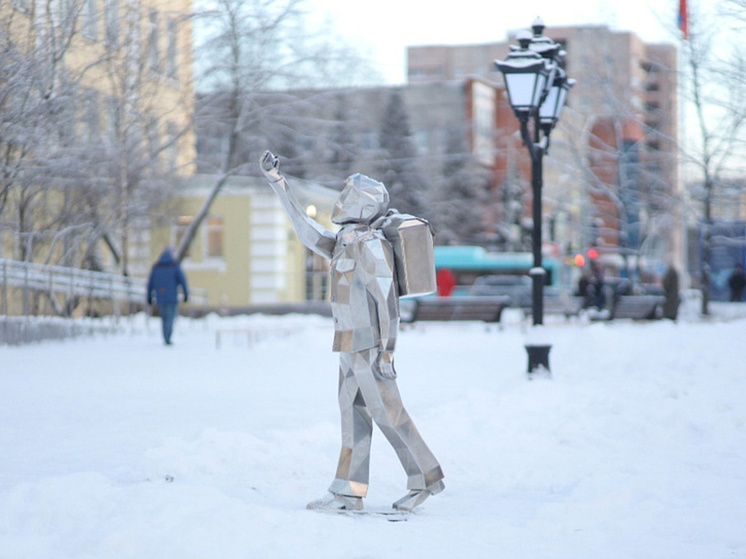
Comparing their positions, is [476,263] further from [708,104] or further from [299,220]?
[299,220]

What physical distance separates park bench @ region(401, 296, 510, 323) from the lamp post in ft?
38.9

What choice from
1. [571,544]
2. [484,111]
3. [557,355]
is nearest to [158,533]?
[571,544]

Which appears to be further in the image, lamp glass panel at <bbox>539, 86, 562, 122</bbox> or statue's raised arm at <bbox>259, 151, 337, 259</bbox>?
lamp glass panel at <bbox>539, 86, 562, 122</bbox>

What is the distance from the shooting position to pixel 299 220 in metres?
6.18

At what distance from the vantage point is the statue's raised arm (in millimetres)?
6105

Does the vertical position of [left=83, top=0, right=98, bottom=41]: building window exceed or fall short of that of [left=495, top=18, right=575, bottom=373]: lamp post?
it exceeds it

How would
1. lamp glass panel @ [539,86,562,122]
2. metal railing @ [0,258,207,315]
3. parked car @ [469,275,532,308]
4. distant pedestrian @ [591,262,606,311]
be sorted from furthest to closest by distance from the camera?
parked car @ [469,275,532,308]
distant pedestrian @ [591,262,606,311]
metal railing @ [0,258,207,315]
lamp glass panel @ [539,86,562,122]

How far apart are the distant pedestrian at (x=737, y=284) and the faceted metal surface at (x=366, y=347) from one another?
38.2 m

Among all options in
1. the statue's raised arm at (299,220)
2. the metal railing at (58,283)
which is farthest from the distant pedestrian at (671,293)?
the statue's raised arm at (299,220)

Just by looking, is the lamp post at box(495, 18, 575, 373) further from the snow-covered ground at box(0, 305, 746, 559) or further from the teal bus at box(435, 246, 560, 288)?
the teal bus at box(435, 246, 560, 288)

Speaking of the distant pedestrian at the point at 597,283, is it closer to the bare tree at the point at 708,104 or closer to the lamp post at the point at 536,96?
the bare tree at the point at 708,104

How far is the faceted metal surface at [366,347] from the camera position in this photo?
5848 mm

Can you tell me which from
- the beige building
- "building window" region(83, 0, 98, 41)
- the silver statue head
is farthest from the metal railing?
the silver statue head

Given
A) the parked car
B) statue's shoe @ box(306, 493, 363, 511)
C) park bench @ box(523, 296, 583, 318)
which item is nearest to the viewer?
statue's shoe @ box(306, 493, 363, 511)
